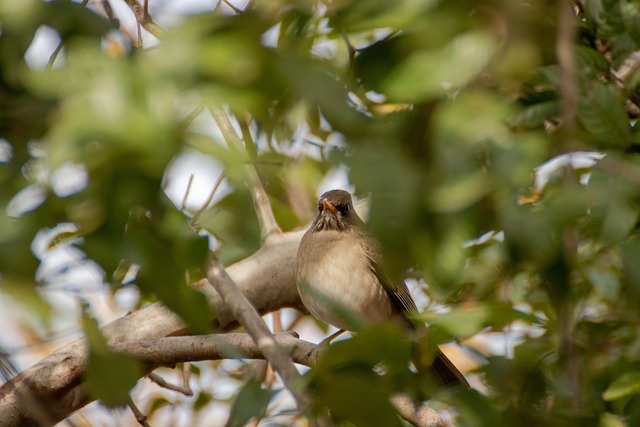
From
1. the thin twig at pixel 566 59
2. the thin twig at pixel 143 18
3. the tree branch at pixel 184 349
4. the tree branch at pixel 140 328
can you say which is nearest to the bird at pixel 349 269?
the tree branch at pixel 140 328

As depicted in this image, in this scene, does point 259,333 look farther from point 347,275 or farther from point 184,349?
point 347,275

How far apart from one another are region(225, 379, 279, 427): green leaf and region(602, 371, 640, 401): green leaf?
160 cm

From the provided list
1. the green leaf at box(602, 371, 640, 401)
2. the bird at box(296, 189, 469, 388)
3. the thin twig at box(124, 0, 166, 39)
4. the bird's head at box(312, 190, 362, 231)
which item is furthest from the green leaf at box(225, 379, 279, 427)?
the bird's head at box(312, 190, 362, 231)

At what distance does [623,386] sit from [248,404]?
1.74 meters

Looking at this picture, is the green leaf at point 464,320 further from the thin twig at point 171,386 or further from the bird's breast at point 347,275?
the bird's breast at point 347,275

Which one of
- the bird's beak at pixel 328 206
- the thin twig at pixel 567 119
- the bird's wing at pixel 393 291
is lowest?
the bird's wing at pixel 393 291

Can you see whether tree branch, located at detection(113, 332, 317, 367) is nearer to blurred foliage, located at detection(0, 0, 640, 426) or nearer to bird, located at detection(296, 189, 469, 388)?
bird, located at detection(296, 189, 469, 388)

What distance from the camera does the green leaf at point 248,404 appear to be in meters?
1.65

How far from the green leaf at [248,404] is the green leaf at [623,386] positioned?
1604mm

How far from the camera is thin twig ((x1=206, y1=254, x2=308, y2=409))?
1.56 meters

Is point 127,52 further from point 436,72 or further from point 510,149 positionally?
point 510,149

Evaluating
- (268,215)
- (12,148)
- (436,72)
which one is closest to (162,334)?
(268,215)

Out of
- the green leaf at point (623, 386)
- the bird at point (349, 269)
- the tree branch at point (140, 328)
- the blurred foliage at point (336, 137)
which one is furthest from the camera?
the bird at point (349, 269)

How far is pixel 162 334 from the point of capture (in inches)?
171
